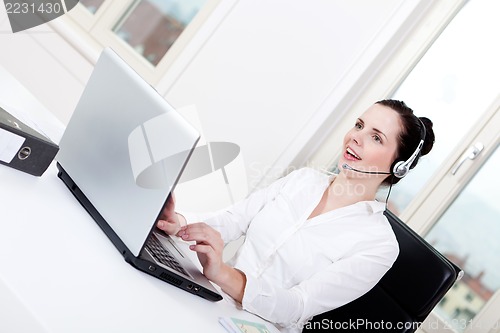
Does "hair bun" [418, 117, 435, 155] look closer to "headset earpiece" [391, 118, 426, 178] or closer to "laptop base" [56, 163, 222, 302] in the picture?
"headset earpiece" [391, 118, 426, 178]

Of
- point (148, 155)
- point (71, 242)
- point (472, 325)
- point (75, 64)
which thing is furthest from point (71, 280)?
point (75, 64)

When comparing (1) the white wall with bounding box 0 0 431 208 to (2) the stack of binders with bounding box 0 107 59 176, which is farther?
(1) the white wall with bounding box 0 0 431 208

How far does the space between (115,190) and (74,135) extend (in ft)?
0.70

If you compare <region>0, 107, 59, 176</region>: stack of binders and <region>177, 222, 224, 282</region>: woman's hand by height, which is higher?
<region>177, 222, 224, 282</region>: woman's hand

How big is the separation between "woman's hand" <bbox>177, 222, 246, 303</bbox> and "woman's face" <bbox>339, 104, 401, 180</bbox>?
23.9 inches

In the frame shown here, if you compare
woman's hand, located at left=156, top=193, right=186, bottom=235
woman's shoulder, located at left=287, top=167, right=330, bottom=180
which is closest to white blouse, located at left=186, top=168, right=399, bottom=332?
woman's shoulder, located at left=287, top=167, right=330, bottom=180

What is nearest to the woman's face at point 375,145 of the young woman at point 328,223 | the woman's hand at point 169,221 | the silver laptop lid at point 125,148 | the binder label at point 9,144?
the young woman at point 328,223

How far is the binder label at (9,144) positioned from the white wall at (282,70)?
1.68 meters

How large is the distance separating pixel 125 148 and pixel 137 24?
262 centimetres

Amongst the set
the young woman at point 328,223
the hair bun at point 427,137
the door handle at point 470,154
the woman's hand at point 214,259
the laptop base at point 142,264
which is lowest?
the laptop base at point 142,264

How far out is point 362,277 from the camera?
1.55m

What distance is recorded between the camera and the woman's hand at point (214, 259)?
127 cm

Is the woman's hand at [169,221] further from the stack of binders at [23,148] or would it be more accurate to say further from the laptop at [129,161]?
the stack of binders at [23,148]

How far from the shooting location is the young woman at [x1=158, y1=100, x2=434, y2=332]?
1.54 meters
